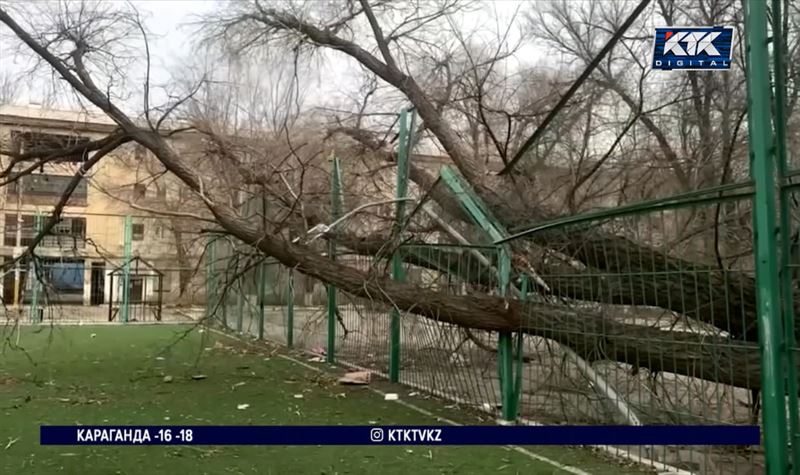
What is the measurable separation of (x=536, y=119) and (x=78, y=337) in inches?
445

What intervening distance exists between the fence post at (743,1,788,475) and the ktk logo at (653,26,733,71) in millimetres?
408

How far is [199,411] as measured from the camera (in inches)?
281

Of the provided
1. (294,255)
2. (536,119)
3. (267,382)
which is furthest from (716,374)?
(536,119)

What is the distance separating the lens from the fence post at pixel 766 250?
285 cm

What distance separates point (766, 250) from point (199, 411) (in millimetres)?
5869

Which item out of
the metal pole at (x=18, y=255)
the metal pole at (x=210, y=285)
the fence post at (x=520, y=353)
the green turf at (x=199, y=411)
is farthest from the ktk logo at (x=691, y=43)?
the metal pole at (x=18, y=255)

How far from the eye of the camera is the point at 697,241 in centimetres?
812

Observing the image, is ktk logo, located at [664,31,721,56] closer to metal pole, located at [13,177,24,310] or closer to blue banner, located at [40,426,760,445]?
blue banner, located at [40,426,760,445]

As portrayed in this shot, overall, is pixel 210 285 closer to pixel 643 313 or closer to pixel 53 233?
pixel 53 233

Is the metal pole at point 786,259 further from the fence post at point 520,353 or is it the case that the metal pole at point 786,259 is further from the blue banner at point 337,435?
the fence post at point 520,353

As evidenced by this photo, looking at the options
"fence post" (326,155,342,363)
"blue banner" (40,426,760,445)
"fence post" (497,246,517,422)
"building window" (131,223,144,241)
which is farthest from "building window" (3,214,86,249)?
"fence post" (497,246,517,422)

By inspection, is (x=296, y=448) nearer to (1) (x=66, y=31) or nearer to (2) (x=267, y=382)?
(2) (x=267, y=382)

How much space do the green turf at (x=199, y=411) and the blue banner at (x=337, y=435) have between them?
0.43 feet

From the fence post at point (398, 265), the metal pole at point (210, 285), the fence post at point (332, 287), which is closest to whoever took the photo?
the fence post at point (398, 265)
